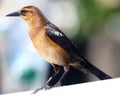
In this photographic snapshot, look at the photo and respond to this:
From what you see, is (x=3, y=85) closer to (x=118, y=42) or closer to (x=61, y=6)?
(x=61, y=6)

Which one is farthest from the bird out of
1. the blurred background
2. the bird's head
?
the blurred background

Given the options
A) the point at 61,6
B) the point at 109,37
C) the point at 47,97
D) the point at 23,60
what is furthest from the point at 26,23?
the point at 109,37

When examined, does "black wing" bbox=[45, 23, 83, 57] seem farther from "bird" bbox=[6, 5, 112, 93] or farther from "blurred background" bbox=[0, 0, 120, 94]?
"blurred background" bbox=[0, 0, 120, 94]

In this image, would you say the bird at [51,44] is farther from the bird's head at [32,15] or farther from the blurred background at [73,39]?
the blurred background at [73,39]

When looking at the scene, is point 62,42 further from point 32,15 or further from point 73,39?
point 73,39

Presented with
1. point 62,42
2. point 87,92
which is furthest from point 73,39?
point 87,92
